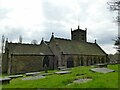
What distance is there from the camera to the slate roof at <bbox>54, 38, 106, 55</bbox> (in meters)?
43.6

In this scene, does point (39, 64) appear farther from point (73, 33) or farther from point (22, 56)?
point (73, 33)

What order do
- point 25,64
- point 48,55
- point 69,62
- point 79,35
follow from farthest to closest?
1. point 79,35
2. point 69,62
3. point 48,55
4. point 25,64

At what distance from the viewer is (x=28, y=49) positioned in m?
39.6

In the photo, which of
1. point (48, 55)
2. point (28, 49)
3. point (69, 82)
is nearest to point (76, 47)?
point (48, 55)

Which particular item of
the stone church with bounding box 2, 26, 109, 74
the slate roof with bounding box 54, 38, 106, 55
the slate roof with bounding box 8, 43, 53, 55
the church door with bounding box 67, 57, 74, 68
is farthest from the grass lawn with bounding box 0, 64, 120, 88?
the church door with bounding box 67, 57, 74, 68

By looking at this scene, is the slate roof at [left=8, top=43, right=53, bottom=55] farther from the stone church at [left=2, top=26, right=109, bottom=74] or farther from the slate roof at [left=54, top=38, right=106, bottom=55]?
the slate roof at [left=54, top=38, right=106, bottom=55]

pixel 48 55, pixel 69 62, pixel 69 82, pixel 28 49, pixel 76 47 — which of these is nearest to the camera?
pixel 69 82

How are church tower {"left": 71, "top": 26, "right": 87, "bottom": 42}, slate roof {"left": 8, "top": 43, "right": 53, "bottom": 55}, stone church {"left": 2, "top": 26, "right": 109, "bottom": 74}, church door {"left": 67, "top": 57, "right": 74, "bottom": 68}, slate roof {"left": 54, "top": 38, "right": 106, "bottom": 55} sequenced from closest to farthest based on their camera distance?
stone church {"left": 2, "top": 26, "right": 109, "bottom": 74}, slate roof {"left": 8, "top": 43, "right": 53, "bottom": 55}, church door {"left": 67, "top": 57, "right": 74, "bottom": 68}, slate roof {"left": 54, "top": 38, "right": 106, "bottom": 55}, church tower {"left": 71, "top": 26, "right": 87, "bottom": 42}

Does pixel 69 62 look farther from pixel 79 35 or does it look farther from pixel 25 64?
pixel 79 35

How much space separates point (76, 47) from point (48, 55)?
896cm

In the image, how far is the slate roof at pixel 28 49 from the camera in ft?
122

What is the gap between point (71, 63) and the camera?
43.2 meters

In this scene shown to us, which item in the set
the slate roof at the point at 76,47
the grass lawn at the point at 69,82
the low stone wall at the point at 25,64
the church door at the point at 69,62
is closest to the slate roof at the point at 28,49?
the low stone wall at the point at 25,64

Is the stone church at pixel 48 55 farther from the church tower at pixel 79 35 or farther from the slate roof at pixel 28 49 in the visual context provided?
the church tower at pixel 79 35
